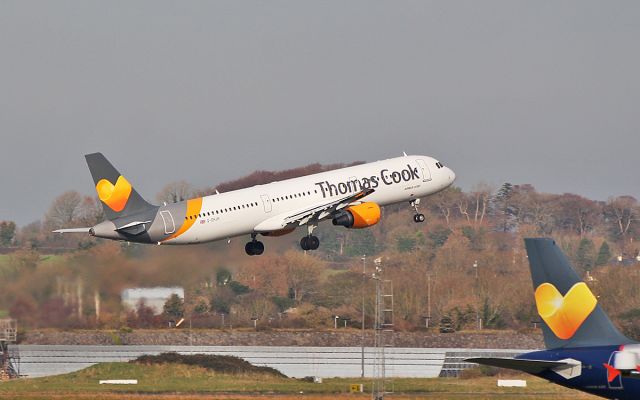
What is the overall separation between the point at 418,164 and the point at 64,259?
20897mm

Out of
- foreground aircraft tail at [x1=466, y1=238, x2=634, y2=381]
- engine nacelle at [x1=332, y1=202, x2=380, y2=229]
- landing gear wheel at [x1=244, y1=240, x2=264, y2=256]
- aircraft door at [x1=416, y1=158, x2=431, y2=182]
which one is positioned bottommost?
foreground aircraft tail at [x1=466, y1=238, x2=634, y2=381]

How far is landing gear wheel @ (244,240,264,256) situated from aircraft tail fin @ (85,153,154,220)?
854cm

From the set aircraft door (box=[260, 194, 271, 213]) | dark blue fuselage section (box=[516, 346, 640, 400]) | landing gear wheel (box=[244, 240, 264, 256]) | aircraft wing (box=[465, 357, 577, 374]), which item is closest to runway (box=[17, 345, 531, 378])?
landing gear wheel (box=[244, 240, 264, 256])

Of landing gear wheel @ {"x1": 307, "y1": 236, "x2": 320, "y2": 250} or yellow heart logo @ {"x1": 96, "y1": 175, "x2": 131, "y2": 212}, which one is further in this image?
landing gear wheel @ {"x1": 307, "y1": 236, "x2": 320, "y2": 250}

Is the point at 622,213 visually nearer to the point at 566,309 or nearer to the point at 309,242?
the point at 309,242

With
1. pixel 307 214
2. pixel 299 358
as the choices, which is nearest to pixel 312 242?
pixel 307 214

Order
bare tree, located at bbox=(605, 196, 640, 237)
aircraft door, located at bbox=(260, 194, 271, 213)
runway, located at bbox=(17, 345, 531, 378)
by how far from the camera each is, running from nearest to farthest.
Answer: aircraft door, located at bbox=(260, 194, 271, 213) < runway, located at bbox=(17, 345, 531, 378) < bare tree, located at bbox=(605, 196, 640, 237)

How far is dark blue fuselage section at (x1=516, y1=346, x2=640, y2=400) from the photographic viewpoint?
41.0 meters

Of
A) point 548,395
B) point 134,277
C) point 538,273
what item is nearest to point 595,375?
point 538,273

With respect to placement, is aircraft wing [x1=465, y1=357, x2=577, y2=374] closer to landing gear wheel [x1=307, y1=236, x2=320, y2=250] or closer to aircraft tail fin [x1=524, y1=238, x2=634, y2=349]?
aircraft tail fin [x1=524, y1=238, x2=634, y2=349]

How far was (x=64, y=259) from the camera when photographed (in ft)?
243

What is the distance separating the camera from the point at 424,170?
8181 cm

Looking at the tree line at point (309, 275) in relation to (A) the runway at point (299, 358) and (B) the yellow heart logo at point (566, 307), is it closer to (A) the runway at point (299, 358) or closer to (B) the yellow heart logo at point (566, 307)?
(A) the runway at point (299, 358)

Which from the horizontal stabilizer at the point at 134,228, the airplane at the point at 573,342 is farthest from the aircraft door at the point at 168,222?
the airplane at the point at 573,342
